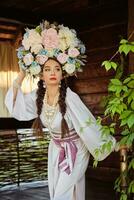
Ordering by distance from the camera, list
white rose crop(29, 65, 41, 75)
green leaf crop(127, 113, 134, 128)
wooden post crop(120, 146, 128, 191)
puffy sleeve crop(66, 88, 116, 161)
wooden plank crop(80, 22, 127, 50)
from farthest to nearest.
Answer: wooden plank crop(80, 22, 127, 50)
white rose crop(29, 65, 41, 75)
puffy sleeve crop(66, 88, 116, 161)
wooden post crop(120, 146, 128, 191)
green leaf crop(127, 113, 134, 128)

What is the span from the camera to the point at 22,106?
2518 mm

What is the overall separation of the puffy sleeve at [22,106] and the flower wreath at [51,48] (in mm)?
173

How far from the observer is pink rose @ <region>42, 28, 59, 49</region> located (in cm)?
238

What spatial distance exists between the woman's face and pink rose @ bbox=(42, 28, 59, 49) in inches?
3.4

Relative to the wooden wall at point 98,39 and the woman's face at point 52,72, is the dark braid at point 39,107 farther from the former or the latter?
the wooden wall at point 98,39

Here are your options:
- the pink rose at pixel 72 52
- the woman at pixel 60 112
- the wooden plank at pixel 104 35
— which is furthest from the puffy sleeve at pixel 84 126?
the wooden plank at pixel 104 35

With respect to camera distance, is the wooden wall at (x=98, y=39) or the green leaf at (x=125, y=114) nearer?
the green leaf at (x=125, y=114)

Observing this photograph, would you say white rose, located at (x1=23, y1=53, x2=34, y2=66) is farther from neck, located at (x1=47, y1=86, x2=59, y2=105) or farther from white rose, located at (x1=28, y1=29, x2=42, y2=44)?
neck, located at (x1=47, y1=86, x2=59, y2=105)

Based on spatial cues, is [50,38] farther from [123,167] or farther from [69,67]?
[123,167]

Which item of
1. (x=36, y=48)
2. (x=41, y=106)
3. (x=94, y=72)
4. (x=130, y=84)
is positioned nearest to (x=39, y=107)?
(x=41, y=106)

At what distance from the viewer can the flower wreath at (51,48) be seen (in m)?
2.39

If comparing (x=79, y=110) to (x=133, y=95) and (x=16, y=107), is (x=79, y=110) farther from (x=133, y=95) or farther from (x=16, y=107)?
(x=133, y=95)

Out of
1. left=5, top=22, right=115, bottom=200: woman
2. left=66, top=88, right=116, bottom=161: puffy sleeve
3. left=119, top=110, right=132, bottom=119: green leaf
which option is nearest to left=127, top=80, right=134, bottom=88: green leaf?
left=119, top=110, right=132, bottom=119: green leaf

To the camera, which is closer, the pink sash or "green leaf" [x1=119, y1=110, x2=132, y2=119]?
"green leaf" [x1=119, y1=110, x2=132, y2=119]
